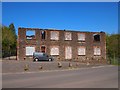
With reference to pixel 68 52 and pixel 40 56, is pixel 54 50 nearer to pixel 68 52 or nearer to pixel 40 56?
pixel 68 52

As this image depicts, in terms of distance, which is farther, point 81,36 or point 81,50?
point 81,36

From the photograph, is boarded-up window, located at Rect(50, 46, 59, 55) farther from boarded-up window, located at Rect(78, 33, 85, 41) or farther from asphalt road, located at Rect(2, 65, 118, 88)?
asphalt road, located at Rect(2, 65, 118, 88)

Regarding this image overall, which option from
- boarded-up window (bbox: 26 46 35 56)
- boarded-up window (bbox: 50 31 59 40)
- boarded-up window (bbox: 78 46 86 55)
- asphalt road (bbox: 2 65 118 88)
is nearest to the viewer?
asphalt road (bbox: 2 65 118 88)

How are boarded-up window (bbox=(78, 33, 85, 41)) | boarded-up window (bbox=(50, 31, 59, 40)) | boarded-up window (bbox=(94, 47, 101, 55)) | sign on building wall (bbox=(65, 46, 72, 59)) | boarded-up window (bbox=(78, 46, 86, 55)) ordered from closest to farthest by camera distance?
boarded-up window (bbox=(50, 31, 59, 40)), sign on building wall (bbox=(65, 46, 72, 59)), boarded-up window (bbox=(78, 46, 86, 55)), boarded-up window (bbox=(78, 33, 85, 41)), boarded-up window (bbox=(94, 47, 101, 55))

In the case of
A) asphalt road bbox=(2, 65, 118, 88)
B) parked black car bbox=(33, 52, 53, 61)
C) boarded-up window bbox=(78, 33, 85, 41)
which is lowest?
asphalt road bbox=(2, 65, 118, 88)

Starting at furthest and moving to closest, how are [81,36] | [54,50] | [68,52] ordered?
[81,36]
[68,52]
[54,50]

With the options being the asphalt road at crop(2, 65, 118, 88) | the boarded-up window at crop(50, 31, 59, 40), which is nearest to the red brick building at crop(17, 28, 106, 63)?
the boarded-up window at crop(50, 31, 59, 40)

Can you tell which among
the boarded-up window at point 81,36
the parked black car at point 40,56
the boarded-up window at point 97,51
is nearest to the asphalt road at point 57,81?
the parked black car at point 40,56

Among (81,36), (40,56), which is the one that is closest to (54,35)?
(81,36)

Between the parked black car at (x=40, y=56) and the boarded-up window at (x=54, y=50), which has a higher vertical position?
the boarded-up window at (x=54, y=50)

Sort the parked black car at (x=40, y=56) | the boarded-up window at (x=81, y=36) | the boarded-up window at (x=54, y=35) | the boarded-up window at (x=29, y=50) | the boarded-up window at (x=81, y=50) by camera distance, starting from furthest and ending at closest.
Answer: the boarded-up window at (x=81, y=36) → the boarded-up window at (x=81, y=50) → the boarded-up window at (x=54, y=35) → the boarded-up window at (x=29, y=50) → the parked black car at (x=40, y=56)

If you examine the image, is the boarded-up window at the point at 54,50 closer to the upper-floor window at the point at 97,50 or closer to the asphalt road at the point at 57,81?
the upper-floor window at the point at 97,50

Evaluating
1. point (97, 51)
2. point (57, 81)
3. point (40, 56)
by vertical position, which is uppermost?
point (97, 51)

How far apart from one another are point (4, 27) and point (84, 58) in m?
33.5
